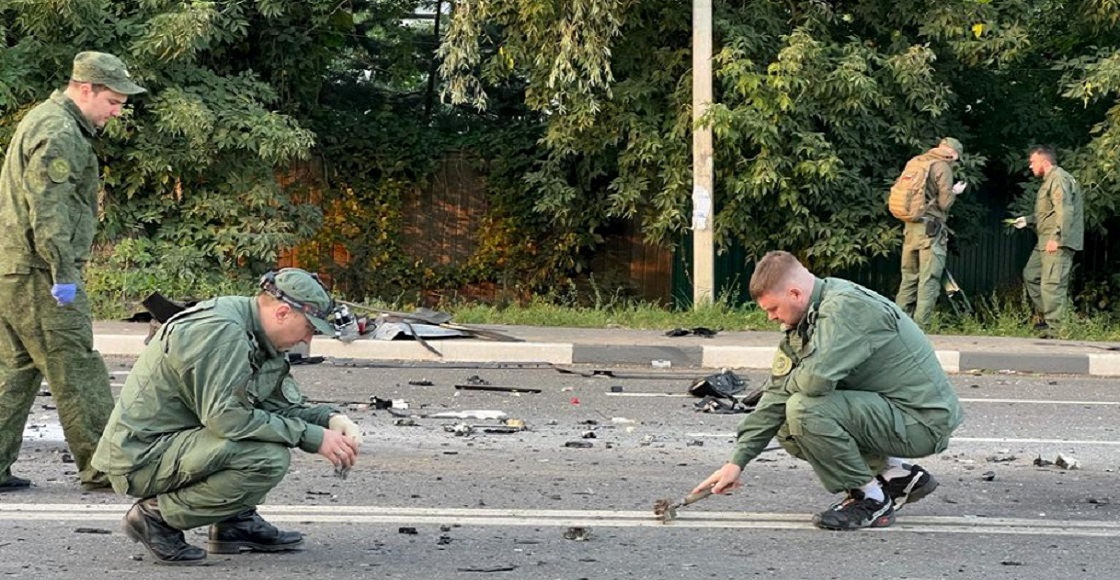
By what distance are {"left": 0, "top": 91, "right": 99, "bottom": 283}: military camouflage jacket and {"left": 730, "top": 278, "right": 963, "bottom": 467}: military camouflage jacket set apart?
9.41ft

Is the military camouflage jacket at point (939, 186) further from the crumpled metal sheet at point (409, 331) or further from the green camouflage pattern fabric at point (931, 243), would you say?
the crumpled metal sheet at point (409, 331)

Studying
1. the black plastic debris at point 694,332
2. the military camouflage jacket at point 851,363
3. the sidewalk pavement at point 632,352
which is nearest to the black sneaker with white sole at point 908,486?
the military camouflage jacket at point 851,363

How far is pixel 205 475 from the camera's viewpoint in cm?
500

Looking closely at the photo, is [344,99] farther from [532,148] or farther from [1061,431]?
[1061,431]

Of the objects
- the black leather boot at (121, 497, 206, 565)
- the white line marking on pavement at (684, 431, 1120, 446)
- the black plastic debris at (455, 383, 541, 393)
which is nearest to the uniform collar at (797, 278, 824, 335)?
the black leather boot at (121, 497, 206, 565)

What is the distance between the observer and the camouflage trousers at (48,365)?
6.25 metres

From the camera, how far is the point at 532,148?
19.2m

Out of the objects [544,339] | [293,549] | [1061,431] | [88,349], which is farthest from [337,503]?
[544,339]

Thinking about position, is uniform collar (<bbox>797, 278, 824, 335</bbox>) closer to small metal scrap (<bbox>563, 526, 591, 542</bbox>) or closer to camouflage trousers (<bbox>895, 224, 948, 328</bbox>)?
small metal scrap (<bbox>563, 526, 591, 542</bbox>)

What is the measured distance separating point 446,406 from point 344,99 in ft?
35.9

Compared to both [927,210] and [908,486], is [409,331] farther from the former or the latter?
[908,486]

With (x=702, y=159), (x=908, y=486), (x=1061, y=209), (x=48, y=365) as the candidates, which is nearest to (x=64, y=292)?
(x=48, y=365)

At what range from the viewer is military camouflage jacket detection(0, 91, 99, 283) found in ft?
20.1

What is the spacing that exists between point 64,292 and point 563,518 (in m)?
2.24
